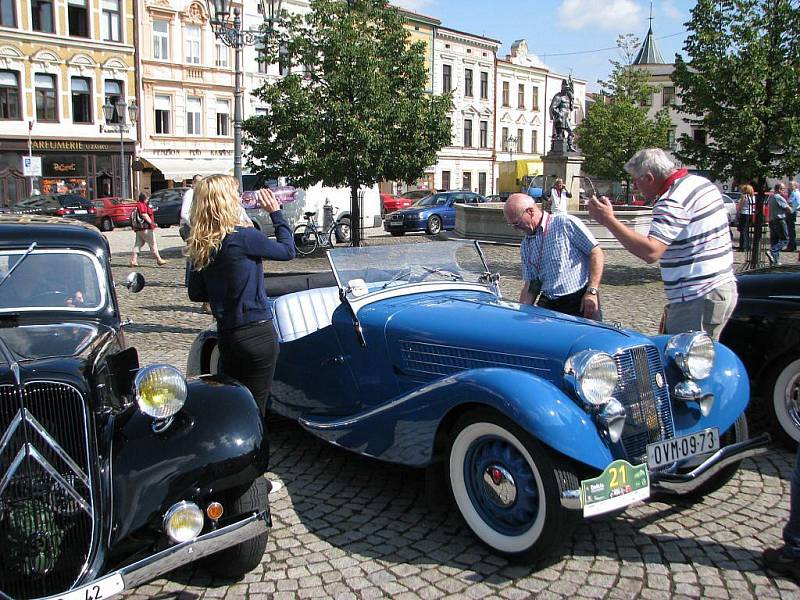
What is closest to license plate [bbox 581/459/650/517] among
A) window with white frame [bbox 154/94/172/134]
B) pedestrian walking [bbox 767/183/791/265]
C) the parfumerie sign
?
pedestrian walking [bbox 767/183/791/265]

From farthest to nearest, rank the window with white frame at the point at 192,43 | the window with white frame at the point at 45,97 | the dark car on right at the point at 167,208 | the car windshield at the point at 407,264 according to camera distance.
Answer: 1. the window with white frame at the point at 192,43
2. the window with white frame at the point at 45,97
3. the dark car on right at the point at 167,208
4. the car windshield at the point at 407,264

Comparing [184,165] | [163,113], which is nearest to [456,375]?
[184,165]

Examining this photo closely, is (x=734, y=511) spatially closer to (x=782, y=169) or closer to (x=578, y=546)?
(x=578, y=546)

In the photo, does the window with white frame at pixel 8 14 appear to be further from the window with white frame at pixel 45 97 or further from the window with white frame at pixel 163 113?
the window with white frame at pixel 163 113

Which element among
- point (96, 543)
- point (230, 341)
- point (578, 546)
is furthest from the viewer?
point (230, 341)

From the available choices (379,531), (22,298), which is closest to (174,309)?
(22,298)

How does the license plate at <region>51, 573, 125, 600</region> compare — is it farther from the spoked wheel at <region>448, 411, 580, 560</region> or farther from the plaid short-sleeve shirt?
the plaid short-sleeve shirt

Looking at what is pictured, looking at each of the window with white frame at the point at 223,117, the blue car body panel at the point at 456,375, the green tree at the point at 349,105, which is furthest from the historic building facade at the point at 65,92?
the blue car body panel at the point at 456,375

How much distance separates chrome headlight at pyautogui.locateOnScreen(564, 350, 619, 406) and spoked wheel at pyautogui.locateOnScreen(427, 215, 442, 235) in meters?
21.0

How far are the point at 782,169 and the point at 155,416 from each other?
12.1 meters

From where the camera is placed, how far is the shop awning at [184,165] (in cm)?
3459

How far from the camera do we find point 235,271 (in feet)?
13.0

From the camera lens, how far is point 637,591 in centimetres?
327

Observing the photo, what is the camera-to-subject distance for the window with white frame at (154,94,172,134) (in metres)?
35.0
